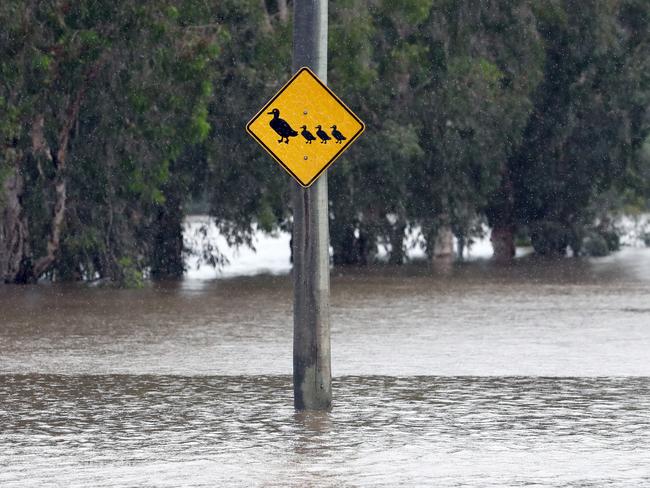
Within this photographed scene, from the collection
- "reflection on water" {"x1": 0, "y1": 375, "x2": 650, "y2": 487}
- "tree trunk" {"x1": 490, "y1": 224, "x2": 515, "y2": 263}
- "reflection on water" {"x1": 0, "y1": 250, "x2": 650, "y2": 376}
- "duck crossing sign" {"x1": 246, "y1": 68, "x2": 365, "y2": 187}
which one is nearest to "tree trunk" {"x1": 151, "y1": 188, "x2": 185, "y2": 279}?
"reflection on water" {"x1": 0, "y1": 250, "x2": 650, "y2": 376}

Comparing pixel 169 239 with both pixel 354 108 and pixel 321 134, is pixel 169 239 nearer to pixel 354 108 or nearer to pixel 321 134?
pixel 354 108

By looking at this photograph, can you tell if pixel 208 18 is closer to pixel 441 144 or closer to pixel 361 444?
pixel 441 144

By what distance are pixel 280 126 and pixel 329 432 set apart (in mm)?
2540

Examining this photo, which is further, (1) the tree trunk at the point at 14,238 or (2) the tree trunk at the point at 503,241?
(2) the tree trunk at the point at 503,241

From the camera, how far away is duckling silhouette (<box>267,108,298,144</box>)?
43.4 ft

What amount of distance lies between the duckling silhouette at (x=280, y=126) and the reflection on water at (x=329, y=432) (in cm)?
217

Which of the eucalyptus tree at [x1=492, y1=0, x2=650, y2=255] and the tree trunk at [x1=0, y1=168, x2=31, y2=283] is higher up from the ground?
the eucalyptus tree at [x1=492, y1=0, x2=650, y2=255]

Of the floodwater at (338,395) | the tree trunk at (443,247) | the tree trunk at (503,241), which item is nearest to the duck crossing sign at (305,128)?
the floodwater at (338,395)

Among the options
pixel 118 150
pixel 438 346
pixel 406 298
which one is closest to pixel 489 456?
pixel 438 346

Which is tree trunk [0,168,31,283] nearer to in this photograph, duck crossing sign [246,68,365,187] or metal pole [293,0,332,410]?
metal pole [293,0,332,410]

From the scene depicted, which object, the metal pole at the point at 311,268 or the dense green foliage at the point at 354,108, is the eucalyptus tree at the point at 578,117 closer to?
the dense green foliage at the point at 354,108

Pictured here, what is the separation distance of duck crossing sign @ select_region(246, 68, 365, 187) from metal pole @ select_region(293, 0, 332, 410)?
20cm

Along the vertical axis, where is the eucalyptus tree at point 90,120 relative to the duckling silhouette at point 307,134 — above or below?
above

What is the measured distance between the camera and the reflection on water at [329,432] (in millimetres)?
10195
